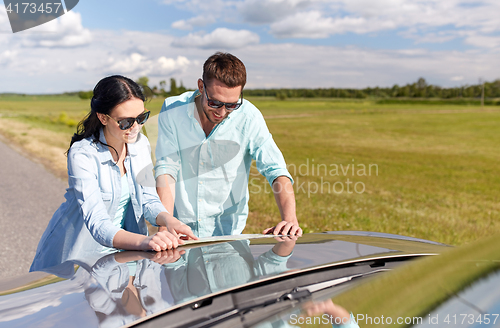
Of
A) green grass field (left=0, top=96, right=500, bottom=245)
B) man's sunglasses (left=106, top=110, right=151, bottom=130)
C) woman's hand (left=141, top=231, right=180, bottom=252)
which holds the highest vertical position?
man's sunglasses (left=106, top=110, right=151, bottom=130)

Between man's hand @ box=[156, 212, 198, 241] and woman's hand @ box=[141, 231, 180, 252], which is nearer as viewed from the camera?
woman's hand @ box=[141, 231, 180, 252]

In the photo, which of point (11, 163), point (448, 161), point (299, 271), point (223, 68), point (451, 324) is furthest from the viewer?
point (448, 161)

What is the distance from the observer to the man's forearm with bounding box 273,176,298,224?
8.56 feet

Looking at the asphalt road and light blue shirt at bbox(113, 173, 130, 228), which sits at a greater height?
light blue shirt at bbox(113, 173, 130, 228)

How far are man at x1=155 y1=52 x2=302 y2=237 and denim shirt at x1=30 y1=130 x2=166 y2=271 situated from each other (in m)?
Answer: 0.32

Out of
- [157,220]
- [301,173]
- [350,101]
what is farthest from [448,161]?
[350,101]

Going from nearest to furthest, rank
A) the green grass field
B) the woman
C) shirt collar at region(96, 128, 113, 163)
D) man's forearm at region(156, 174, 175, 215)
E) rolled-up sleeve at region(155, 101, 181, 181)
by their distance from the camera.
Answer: the woman, shirt collar at region(96, 128, 113, 163), man's forearm at region(156, 174, 175, 215), rolled-up sleeve at region(155, 101, 181, 181), the green grass field

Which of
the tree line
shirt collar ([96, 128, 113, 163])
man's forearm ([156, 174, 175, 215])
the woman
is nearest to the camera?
the woman

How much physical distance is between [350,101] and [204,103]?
93.6 metres

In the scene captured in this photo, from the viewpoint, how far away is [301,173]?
1409 cm

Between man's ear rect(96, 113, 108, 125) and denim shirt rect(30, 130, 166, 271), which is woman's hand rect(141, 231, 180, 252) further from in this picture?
man's ear rect(96, 113, 108, 125)

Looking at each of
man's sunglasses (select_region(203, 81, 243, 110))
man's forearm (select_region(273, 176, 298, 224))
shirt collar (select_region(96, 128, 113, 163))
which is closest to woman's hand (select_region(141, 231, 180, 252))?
shirt collar (select_region(96, 128, 113, 163))

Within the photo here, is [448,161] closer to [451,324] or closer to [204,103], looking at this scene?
[204,103]

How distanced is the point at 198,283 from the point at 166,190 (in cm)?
150
